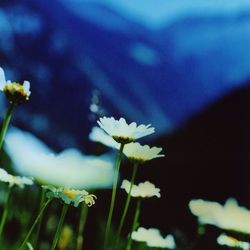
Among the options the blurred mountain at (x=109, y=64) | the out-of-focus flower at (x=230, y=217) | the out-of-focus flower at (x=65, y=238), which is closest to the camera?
the out-of-focus flower at (x=230, y=217)

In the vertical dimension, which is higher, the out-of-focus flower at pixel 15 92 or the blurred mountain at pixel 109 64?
the blurred mountain at pixel 109 64

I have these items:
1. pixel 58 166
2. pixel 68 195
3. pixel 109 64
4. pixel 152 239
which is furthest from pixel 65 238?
pixel 109 64

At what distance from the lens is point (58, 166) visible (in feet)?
2.46

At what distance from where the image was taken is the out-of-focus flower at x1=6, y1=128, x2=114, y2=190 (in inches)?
28.9

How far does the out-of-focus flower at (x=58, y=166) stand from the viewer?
2.41 ft

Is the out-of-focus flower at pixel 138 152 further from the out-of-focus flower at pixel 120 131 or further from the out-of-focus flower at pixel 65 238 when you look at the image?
the out-of-focus flower at pixel 65 238

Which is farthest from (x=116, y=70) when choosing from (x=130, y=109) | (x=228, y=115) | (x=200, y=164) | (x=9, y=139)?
(x=9, y=139)

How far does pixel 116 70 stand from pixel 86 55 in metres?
0.25

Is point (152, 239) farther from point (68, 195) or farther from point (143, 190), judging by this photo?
point (68, 195)

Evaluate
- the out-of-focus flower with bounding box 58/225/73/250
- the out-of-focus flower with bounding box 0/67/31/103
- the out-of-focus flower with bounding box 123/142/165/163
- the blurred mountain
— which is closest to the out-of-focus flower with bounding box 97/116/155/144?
the out-of-focus flower with bounding box 123/142/165/163

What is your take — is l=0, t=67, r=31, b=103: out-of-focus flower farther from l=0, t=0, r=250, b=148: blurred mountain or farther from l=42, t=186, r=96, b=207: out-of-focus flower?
l=0, t=0, r=250, b=148: blurred mountain

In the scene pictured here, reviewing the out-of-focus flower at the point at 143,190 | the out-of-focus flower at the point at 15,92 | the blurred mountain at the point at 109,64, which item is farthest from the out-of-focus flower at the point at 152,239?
the blurred mountain at the point at 109,64

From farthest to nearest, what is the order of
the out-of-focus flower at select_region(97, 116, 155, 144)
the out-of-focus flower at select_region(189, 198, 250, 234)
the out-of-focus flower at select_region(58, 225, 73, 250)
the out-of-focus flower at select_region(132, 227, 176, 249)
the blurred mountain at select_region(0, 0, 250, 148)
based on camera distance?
the blurred mountain at select_region(0, 0, 250, 148) < the out-of-focus flower at select_region(58, 225, 73, 250) < the out-of-focus flower at select_region(132, 227, 176, 249) < the out-of-focus flower at select_region(97, 116, 155, 144) < the out-of-focus flower at select_region(189, 198, 250, 234)

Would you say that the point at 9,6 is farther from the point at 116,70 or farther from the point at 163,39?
the point at 163,39
